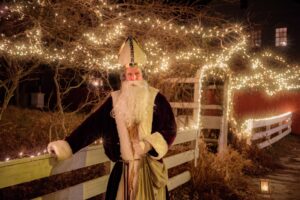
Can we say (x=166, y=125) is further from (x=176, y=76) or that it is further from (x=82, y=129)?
(x=176, y=76)

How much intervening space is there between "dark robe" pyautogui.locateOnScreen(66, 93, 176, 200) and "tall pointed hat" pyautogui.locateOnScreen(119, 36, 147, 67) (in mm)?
382

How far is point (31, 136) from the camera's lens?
30.6ft

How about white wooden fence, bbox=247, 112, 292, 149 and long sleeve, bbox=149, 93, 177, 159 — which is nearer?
long sleeve, bbox=149, 93, 177, 159

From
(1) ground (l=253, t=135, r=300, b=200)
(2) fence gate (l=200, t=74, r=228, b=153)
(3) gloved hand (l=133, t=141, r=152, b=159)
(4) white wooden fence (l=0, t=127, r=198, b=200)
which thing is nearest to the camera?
(4) white wooden fence (l=0, t=127, r=198, b=200)

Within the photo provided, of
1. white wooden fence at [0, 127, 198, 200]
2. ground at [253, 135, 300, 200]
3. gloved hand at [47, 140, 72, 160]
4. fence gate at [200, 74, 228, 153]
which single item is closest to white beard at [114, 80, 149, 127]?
gloved hand at [47, 140, 72, 160]

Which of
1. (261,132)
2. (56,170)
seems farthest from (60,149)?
(261,132)

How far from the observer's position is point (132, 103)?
11.0 feet

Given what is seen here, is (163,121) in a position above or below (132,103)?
below

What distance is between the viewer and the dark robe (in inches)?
135

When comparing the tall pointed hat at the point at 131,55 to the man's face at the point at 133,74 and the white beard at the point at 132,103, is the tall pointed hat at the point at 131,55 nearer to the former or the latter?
the man's face at the point at 133,74

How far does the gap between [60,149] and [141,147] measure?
2.41ft

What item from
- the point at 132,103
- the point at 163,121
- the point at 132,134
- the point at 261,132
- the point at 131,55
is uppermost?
the point at 131,55

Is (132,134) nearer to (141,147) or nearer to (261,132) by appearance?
(141,147)

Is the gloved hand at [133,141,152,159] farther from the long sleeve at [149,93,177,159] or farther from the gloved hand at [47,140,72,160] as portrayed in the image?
the gloved hand at [47,140,72,160]
